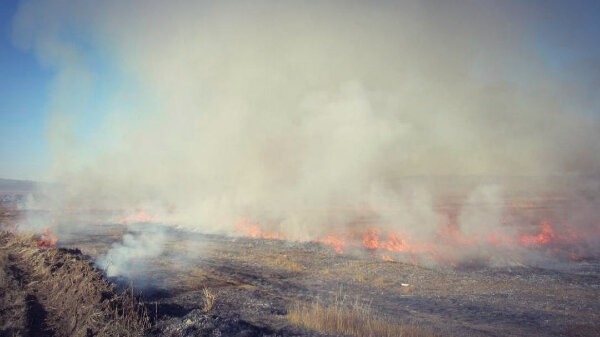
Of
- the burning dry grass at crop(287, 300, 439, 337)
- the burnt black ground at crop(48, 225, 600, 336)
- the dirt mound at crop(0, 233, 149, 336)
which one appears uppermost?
the dirt mound at crop(0, 233, 149, 336)

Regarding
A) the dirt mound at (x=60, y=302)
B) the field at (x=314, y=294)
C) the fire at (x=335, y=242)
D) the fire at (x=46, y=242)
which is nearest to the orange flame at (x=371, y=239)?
the field at (x=314, y=294)

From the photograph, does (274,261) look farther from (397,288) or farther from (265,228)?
(265,228)

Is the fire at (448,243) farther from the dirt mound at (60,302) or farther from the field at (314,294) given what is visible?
the dirt mound at (60,302)

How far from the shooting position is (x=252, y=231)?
30.8 metres

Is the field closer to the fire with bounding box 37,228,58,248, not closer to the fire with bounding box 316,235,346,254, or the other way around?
the fire with bounding box 316,235,346,254

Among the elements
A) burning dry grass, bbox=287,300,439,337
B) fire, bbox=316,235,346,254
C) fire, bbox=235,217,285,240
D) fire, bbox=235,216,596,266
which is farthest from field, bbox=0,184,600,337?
fire, bbox=235,217,285,240

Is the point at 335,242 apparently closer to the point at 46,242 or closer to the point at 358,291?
the point at 358,291

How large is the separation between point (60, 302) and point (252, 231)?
21.2 m

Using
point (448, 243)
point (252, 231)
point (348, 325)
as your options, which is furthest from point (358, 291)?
point (252, 231)

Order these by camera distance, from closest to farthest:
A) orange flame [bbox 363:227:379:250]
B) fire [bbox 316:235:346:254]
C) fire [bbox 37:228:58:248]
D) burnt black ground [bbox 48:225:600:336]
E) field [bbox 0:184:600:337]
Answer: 1. field [bbox 0:184:600:337]
2. burnt black ground [bbox 48:225:600:336]
3. fire [bbox 37:228:58:248]
4. fire [bbox 316:235:346:254]
5. orange flame [bbox 363:227:379:250]

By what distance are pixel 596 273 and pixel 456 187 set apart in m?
63.5

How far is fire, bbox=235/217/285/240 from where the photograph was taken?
96.3ft

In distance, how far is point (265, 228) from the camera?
3138cm

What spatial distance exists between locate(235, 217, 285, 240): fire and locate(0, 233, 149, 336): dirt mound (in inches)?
677
